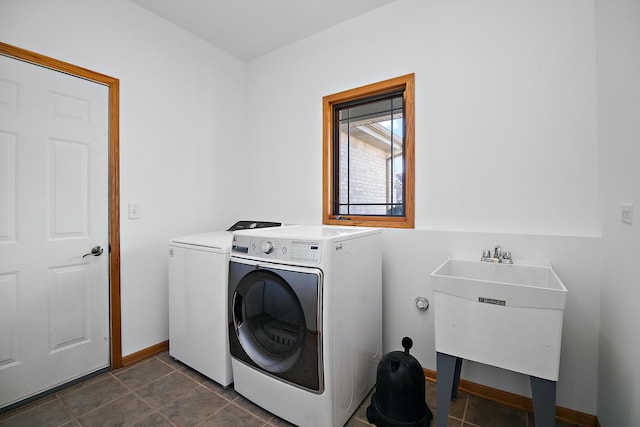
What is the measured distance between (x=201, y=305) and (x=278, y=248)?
0.80 meters

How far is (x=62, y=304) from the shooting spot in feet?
6.05

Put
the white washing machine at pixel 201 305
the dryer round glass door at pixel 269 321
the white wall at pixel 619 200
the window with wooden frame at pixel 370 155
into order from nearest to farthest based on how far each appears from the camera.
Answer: the white wall at pixel 619 200 → the dryer round glass door at pixel 269 321 → the white washing machine at pixel 201 305 → the window with wooden frame at pixel 370 155

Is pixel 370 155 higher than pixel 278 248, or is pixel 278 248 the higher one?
pixel 370 155

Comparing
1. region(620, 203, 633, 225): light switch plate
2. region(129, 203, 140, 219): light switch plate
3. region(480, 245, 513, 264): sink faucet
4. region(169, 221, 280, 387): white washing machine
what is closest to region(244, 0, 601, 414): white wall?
region(480, 245, 513, 264): sink faucet

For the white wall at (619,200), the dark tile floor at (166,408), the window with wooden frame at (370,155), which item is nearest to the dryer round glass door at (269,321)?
the dark tile floor at (166,408)

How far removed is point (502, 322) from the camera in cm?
124

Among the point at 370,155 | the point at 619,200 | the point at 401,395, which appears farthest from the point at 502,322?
the point at 370,155

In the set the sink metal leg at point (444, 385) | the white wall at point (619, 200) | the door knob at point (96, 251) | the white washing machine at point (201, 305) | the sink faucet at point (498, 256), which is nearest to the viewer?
the white wall at point (619, 200)

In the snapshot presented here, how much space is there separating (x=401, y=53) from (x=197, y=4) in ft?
5.11

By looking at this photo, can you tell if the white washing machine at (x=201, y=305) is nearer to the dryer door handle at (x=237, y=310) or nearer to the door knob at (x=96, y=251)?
the dryer door handle at (x=237, y=310)

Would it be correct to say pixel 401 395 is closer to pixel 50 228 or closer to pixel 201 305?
pixel 201 305

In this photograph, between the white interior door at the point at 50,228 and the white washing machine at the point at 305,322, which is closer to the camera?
the white washing machine at the point at 305,322

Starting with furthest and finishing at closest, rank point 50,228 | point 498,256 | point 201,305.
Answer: point 201,305 < point 50,228 < point 498,256

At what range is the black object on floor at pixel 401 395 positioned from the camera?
1.43 m
